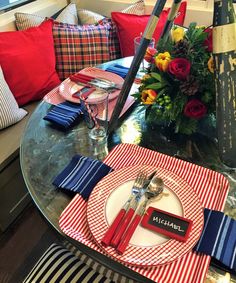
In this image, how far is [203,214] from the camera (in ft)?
2.32

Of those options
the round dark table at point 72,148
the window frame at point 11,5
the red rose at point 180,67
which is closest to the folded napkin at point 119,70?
the round dark table at point 72,148

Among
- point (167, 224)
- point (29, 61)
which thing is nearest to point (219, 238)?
point (167, 224)

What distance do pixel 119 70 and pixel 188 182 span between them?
75cm

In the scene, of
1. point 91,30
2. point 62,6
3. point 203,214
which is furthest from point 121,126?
point 62,6

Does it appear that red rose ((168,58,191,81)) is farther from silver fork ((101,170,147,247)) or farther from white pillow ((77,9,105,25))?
white pillow ((77,9,105,25))

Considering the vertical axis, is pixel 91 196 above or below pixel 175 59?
below

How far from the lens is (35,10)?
7.36 ft

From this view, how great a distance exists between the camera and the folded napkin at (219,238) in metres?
0.63

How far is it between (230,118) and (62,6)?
221 cm

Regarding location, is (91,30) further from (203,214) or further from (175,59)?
(203,214)

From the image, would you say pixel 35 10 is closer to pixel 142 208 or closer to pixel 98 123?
pixel 98 123

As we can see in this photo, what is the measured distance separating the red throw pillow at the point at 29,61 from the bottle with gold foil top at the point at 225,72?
1.29 m

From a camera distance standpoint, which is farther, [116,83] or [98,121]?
[116,83]

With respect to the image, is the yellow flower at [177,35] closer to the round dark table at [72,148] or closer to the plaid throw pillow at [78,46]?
the round dark table at [72,148]
